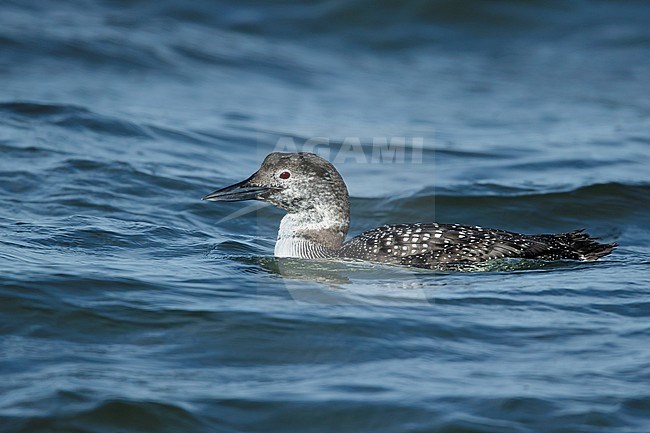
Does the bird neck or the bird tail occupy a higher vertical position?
the bird neck

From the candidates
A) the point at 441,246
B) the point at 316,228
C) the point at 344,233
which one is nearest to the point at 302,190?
the point at 316,228

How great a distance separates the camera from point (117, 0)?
16.9 m

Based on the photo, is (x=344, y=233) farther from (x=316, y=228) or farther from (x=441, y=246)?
(x=441, y=246)

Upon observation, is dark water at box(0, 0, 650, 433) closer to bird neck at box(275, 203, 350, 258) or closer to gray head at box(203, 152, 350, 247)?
bird neck at box(275, 203, 350, 258)

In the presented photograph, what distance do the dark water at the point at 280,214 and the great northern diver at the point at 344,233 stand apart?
140 mm

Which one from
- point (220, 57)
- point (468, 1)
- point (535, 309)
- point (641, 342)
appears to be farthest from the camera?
point (468, 1)

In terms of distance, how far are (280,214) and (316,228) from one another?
2.02m

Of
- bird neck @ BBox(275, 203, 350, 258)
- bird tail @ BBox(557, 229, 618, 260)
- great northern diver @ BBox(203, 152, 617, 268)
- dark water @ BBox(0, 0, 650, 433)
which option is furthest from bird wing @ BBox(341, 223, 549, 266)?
bird neck @ BBox(275, 203, 350, 258)

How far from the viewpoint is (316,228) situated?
7.80 m

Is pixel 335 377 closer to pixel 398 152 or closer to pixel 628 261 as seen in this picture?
pixel 628 261

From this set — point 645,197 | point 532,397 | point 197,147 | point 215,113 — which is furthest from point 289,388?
point 215,113

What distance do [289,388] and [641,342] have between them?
78.4 inches

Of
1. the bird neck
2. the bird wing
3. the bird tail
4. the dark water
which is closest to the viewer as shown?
the dark water

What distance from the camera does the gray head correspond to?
25.3ft
